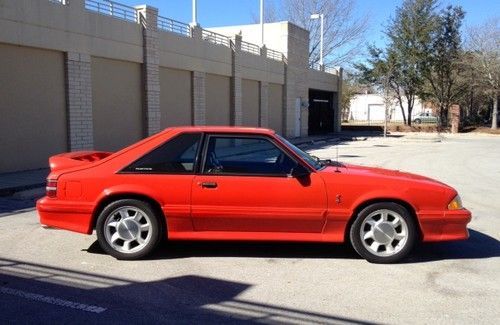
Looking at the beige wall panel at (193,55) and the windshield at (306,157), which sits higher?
the beige wall panel at (193,55)

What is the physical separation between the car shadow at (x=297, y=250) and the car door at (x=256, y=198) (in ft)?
1.62

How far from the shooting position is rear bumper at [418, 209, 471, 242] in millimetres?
5750

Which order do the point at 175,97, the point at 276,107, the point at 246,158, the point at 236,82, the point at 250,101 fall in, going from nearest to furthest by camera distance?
1. the point at 246,158
2. the point at 175,97
3. the point at 236,82
4. the point at 250,101
5. the point at 276,107

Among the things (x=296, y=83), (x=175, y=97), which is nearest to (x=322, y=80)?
(x=296, y=83)

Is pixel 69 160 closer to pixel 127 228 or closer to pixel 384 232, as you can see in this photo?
pixel 127 228

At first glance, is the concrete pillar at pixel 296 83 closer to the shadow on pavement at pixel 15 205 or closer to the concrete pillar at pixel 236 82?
the concrete pillar at pixel 236 82

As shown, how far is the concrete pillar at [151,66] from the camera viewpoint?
18.8 meters

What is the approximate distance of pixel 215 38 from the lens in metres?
25.5

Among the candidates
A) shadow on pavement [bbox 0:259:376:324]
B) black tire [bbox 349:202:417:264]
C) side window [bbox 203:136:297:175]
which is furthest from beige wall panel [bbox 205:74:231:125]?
shadow on pavement [bbox 0:259:376:324]

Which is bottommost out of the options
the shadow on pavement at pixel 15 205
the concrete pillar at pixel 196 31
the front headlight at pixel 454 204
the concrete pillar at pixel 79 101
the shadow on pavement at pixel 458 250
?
the shadow on pavement at pixel 458 250

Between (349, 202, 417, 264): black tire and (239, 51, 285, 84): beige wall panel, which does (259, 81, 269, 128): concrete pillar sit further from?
(349, 202, 417, 264): black tire

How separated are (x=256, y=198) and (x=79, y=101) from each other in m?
11.2

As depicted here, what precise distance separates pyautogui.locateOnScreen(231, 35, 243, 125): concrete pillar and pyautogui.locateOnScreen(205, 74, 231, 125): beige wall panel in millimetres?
248

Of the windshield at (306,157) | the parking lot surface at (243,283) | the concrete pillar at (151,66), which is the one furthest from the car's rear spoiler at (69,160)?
the concrete pillar at (151,66)
